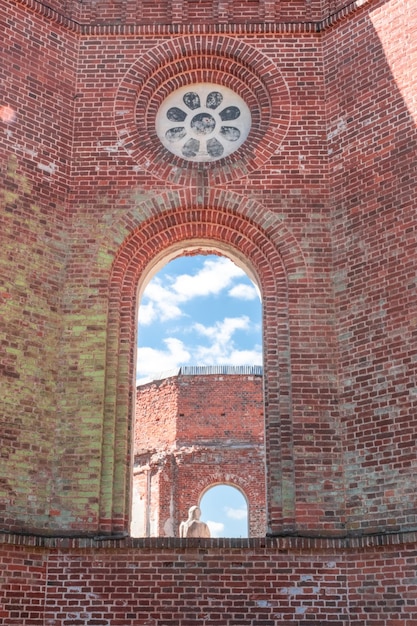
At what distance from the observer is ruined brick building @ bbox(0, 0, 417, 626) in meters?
9.15

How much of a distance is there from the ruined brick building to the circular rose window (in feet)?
0.11

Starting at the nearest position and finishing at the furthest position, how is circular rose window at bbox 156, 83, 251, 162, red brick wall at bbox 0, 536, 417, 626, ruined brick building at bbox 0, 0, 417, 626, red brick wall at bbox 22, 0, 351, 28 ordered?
1. red brick wall at bbox 0, 536, 417, 626
2. ruined brick building at bbox 0, 0, 417, 626
3. circular rose window at bbox 156, 83, 251, 162
4. red brick wall at bbox 22, 0, 351, 28

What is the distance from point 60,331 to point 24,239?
49.5 inches

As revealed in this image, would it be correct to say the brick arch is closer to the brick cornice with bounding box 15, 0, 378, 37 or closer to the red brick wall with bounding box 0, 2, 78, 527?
the red brick wall with bounding box 0, 2, 78, 527

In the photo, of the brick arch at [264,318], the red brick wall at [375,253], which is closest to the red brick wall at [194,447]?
the brick arch at [264,318]

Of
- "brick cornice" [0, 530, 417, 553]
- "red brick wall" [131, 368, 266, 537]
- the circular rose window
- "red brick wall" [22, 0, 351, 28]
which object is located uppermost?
"red brick wall" [22, 0, 351, 28]

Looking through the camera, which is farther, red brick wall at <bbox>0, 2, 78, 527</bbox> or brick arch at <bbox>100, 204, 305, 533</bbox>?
brick arch at <bbox>100, 204, 305, 533</bbox>

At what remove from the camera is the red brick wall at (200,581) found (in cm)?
898

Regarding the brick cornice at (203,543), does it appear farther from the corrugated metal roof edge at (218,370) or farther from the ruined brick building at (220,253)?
the corrugated metal roof edge at (218,370)

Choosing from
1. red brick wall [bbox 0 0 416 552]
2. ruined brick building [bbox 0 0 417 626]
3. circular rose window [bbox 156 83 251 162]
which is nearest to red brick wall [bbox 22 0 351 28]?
ruined brick building [bbox 0 0 417 626]

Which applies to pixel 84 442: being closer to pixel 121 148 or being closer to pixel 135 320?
pixel 135 320

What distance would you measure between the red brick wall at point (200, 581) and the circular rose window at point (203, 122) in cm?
540

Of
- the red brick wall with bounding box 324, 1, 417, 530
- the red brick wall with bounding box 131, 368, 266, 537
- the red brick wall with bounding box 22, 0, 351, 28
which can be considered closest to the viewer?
the red brick wall with bounding box 324, 1, 417, 530

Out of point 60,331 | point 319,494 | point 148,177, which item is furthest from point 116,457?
point 148,177
